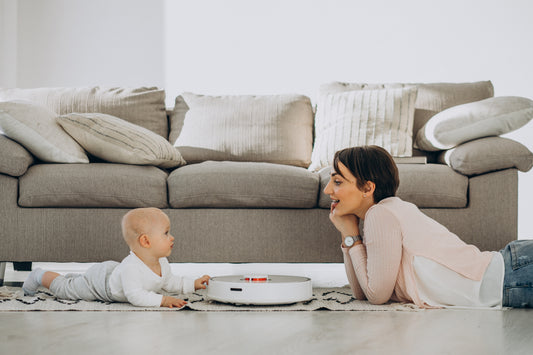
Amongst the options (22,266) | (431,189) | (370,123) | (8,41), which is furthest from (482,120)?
(8,41)

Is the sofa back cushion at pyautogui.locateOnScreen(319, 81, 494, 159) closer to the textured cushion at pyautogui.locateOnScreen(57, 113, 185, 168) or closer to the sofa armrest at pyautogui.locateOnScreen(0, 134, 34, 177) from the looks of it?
the textured cushion at pyautogui.locateOnScreen(57, 113, 185, 168)

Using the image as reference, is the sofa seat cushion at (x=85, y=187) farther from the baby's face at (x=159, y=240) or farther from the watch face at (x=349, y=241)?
the watch face at (x=349, y=241)

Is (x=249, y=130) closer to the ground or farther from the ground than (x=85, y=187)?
farther from the ground

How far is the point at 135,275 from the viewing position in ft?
5.95

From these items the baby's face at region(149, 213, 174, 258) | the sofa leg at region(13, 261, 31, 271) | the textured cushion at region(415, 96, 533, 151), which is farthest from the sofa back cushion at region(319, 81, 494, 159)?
the sofa leg at region(13, 261, 31, 271)

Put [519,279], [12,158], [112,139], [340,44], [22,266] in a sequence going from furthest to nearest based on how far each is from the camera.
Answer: [340,44]
[22,266]
[112,139]
[12,158]
[519,279]

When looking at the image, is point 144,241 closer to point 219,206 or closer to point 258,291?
point 258,291

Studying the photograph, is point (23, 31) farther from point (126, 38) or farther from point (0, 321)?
point (0, 321)

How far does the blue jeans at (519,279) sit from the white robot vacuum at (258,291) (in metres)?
0.60

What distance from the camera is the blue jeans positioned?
1737mm

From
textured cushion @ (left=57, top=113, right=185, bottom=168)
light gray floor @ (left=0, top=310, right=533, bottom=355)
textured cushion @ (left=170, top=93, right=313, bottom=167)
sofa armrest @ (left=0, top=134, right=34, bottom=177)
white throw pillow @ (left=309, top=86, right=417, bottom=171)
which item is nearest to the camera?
light gray floor @ (left=0, top=310, right=533, bottom=355)

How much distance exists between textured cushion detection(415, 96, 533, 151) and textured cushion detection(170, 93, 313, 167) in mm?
775

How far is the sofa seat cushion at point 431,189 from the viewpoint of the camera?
2426 mm

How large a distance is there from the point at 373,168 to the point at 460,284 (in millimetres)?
439
